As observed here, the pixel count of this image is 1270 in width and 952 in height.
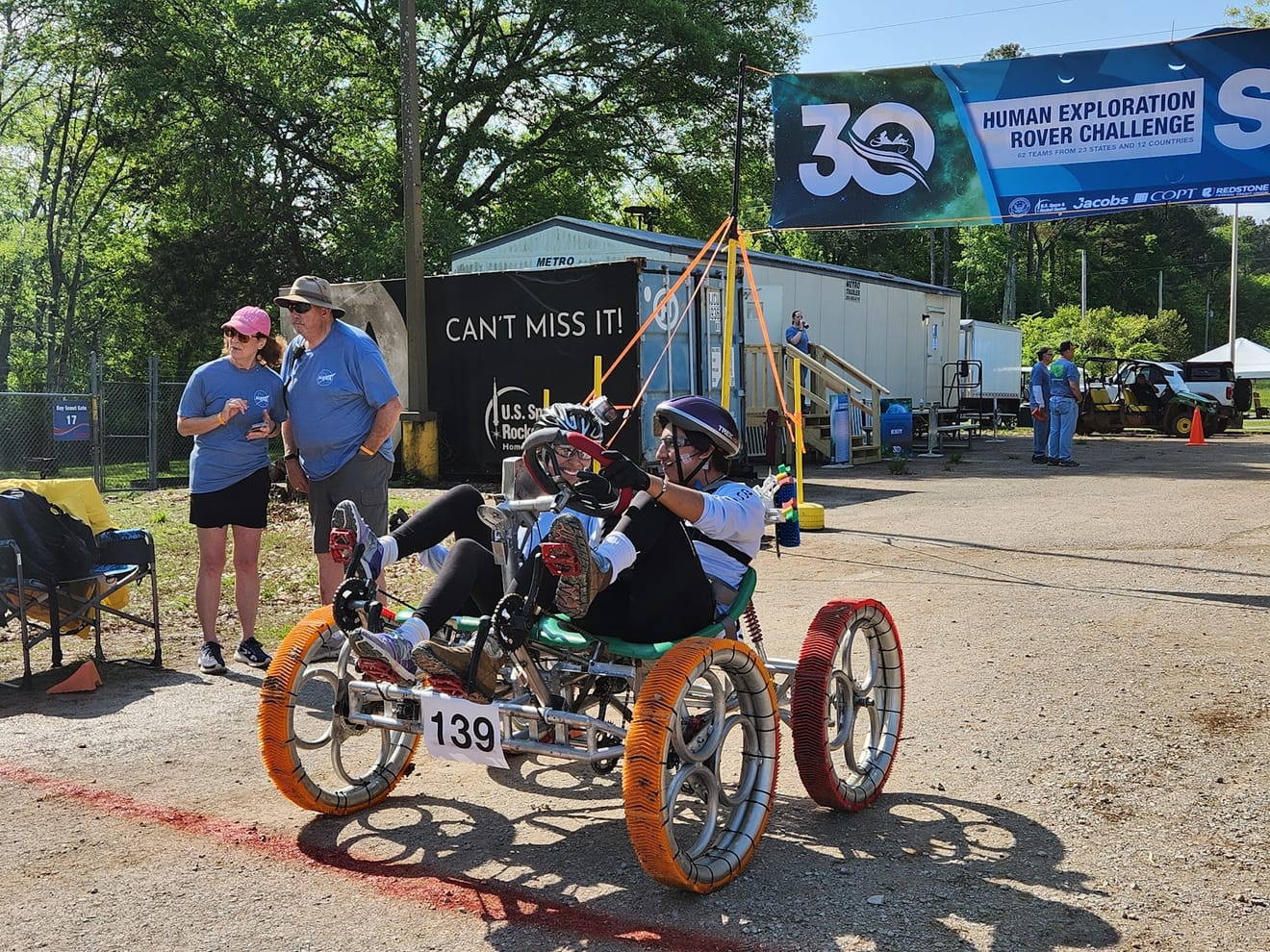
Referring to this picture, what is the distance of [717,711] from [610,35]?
27796mm

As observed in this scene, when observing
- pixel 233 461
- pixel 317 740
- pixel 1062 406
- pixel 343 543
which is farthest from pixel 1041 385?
pixel 343 543

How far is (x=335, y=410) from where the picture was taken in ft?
20.4

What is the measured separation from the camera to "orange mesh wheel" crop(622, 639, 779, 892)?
3.54 metres

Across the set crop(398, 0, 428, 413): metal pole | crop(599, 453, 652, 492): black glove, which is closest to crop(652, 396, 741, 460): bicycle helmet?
crop(599, 453, 652, 492): black glove

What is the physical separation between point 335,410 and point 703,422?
2601 millimetres

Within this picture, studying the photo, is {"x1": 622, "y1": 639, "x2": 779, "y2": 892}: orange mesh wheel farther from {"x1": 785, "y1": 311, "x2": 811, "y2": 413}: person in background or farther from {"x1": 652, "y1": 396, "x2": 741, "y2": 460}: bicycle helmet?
{"x1": 785, "y1": 311, "x2": 811, "y2": 413}: person in background

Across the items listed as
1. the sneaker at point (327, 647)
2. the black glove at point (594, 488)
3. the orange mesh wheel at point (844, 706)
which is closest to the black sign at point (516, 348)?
the orange mesh wheel at point (844, 706)

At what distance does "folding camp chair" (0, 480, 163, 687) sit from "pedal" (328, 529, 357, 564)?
10.1 ft

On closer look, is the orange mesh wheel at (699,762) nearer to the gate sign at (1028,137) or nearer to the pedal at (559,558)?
the pedal at (559,558)

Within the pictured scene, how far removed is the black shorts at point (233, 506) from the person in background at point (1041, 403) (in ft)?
53.4

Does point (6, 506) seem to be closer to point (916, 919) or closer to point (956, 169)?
point (916, 919)

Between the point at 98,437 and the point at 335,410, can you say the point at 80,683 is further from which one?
the point at 98,437

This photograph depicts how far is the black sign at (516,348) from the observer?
16.1m

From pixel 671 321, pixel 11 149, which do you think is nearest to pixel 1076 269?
pixel 11 149
